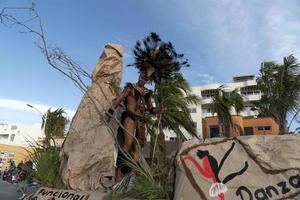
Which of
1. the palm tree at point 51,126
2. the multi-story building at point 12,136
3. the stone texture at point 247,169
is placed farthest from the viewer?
the multi-story building at point 12,136

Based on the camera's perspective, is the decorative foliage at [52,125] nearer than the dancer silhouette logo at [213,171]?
No

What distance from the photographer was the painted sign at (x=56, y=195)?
114 inches

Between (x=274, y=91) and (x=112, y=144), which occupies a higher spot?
(x=274, y=91)

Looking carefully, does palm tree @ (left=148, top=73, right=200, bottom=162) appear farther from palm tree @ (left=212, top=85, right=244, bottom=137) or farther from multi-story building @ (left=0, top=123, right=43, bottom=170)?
multi-story building @ (left=0, top=123, right=43, bottom=170)

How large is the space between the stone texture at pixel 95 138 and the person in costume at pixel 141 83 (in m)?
0.20

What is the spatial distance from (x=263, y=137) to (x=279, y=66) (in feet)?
43.3

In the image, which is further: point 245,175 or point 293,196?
point 245,175

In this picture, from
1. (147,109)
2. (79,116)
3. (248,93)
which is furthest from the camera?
(248,93)

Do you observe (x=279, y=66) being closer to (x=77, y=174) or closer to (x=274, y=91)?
(x=274, y=91)

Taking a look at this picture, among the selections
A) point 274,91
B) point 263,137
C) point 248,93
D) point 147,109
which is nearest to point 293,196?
point 263,137

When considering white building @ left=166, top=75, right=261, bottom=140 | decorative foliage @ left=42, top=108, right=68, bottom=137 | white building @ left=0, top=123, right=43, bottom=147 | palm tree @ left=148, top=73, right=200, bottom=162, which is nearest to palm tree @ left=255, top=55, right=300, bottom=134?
palm tree @ left=148, top=73, right=200, bottom=162

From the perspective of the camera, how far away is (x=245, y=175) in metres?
2.19

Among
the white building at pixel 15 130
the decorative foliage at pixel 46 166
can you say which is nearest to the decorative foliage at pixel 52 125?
the decorative foliage at pixel 46 166

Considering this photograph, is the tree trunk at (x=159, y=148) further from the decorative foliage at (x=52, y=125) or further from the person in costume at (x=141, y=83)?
the decorative foliage at (x=52, y=125)
